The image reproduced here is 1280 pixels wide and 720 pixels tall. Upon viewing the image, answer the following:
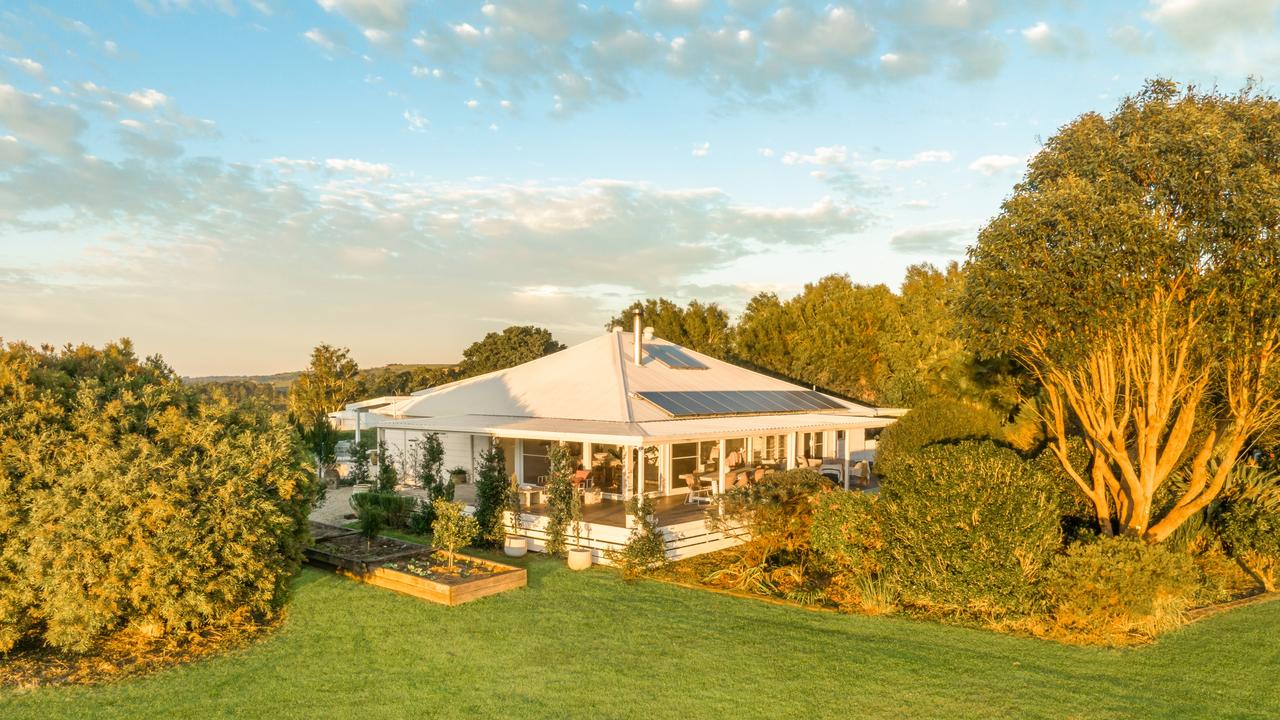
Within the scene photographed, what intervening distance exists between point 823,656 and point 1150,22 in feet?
37.9

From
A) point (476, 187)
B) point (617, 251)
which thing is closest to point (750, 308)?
point (617, 251)

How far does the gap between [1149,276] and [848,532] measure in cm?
569

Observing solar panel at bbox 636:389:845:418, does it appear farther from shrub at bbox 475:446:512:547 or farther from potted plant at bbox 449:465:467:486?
potted plant at bbox 449:465:467:486

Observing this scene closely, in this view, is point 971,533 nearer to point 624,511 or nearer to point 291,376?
point 624,511

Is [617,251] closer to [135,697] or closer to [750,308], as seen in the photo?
[750,308]

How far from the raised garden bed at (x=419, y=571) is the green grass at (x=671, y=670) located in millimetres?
369

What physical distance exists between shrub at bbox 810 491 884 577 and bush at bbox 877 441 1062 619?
0.94 ft

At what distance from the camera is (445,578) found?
10.6 m

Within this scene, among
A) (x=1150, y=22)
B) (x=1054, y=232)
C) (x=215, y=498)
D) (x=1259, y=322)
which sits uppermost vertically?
(x=1150, y=22)

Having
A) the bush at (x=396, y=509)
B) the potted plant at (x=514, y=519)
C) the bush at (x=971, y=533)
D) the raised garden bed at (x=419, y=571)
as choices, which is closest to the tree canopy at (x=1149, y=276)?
the bush at (x=971, y=533)

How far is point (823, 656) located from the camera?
7898mm

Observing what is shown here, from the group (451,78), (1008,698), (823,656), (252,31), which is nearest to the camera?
(1008,698)

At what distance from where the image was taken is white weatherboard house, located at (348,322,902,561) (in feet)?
46.9

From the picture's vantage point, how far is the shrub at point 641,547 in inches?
468
